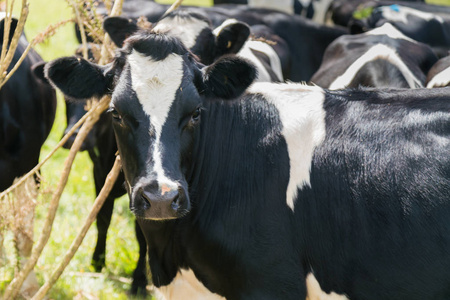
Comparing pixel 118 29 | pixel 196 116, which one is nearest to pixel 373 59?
pixel 118 29

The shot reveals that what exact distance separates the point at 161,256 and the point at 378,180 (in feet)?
3.98

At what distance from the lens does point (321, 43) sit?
27.3 feet

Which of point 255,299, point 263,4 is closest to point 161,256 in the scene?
point 255,299

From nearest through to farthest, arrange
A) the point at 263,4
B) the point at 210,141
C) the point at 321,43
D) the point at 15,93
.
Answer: the point at 210,141 → the point at 15,93 → the point at 321,43 → the point at 263,4

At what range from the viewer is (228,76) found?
3.53 meters

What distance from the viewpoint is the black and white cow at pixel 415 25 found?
25.3 ft

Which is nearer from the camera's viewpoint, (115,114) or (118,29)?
(115,114)

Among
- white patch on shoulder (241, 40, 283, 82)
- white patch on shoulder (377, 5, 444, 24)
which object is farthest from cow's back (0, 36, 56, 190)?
white patch on shoulder (377, 5, 444, 24)

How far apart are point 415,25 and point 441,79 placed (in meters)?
2.95

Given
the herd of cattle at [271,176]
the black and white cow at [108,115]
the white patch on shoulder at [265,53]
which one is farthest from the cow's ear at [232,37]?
the herd of cattle at [271,176]

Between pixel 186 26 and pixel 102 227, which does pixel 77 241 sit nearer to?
pixel 102 227

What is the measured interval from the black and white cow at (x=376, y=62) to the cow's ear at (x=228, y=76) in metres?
1.98

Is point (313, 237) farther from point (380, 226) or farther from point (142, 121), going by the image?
point (142, 121)

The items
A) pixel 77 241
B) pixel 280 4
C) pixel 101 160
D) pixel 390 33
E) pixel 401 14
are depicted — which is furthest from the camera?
pixel 280 4
